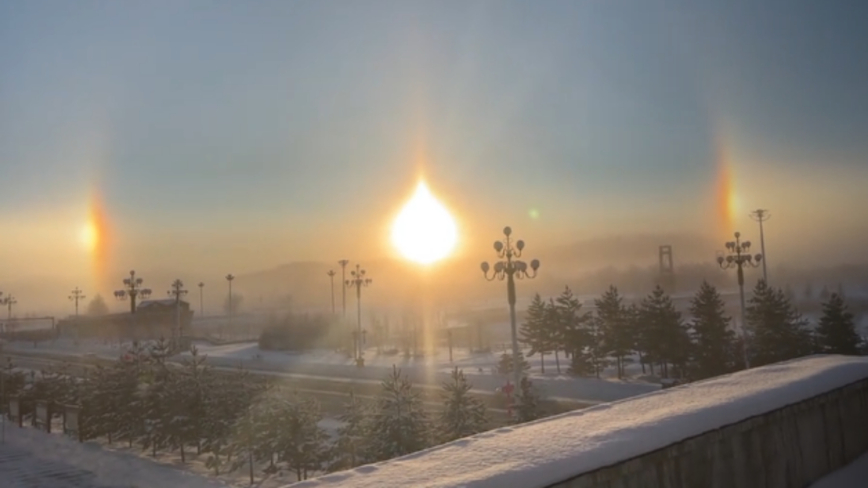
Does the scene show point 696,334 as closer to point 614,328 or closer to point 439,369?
point 614,328

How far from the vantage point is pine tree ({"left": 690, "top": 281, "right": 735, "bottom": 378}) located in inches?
1309

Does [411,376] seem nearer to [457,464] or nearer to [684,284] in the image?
[457,464]

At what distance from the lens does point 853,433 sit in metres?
7.79

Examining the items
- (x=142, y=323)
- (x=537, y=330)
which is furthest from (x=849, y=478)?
(x=142, y=323)

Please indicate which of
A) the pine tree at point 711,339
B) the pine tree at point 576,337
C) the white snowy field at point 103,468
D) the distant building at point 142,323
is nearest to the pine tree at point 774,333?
the pine tree at point 711,339

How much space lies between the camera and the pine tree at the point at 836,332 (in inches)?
1265

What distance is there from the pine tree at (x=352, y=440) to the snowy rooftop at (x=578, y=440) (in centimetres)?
923

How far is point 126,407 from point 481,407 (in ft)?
48.3

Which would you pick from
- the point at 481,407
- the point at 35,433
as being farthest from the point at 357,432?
the point at 35,433

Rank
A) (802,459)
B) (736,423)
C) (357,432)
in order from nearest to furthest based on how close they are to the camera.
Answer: (736,423), (802,459), (357,432)

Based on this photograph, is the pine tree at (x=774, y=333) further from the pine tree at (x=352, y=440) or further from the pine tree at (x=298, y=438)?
the pine tree at (x=298, y=438)

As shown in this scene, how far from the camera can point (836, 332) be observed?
3228cm

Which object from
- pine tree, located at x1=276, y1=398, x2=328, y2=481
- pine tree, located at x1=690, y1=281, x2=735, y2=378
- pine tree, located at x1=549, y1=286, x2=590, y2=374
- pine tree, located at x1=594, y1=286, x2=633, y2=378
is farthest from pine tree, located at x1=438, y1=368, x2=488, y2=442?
pine tree, located at x1=549, y1=286, x2=590, y2=374

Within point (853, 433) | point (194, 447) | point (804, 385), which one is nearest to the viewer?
point (804, 385)
